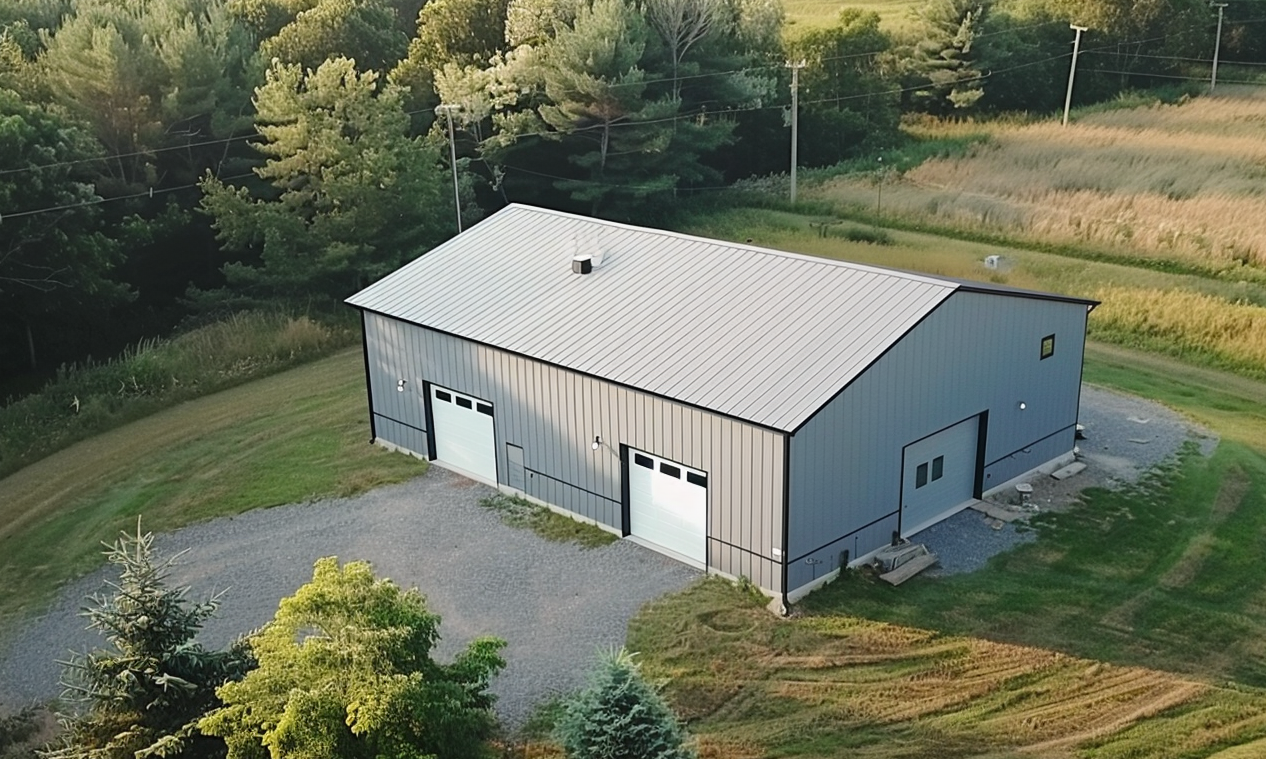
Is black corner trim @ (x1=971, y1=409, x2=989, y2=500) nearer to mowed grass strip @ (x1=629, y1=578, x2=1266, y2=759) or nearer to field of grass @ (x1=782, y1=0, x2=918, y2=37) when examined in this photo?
mowed grass strip @ (x1=629, y1=578, x2=1266, y2=759)

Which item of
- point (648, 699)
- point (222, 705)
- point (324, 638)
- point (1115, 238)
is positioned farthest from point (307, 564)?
point (1115, 238)

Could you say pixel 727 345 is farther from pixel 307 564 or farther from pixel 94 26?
pixel 94 26

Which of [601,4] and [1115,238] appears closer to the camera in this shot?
[1115,238]

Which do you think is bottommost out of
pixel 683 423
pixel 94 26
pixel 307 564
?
pixel 307 564

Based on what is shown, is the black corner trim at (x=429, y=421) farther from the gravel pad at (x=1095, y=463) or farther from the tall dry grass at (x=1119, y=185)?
the tall dry grass at (x=1119, y=185)

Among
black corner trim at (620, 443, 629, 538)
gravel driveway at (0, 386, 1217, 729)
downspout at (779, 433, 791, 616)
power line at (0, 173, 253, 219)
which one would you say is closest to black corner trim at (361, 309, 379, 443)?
gravel driveway at (0, 386, 1217, 729)

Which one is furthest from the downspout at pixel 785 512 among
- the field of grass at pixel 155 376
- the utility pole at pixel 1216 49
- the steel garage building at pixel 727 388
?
the utility pole at pixel 1216 49
